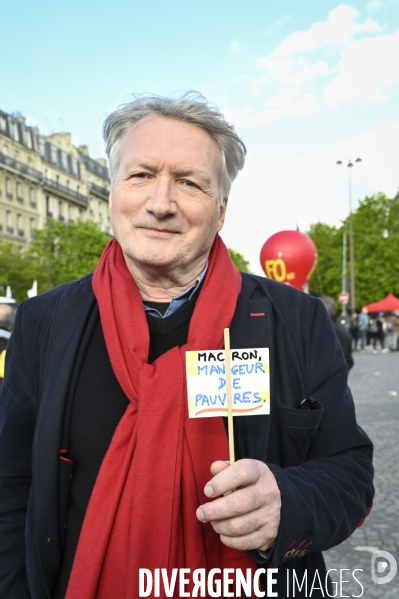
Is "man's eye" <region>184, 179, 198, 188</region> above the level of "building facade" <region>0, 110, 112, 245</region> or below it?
below

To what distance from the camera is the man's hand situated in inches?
53.4

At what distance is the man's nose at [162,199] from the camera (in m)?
1.91

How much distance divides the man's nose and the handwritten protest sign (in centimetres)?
55

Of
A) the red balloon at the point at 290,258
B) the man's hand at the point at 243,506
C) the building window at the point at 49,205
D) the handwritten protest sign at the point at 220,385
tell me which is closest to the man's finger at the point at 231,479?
the man's hand at the point at 243,506

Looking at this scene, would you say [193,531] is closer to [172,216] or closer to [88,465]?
[88,465]

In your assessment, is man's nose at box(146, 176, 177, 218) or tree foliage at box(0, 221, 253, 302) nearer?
man's nose at box(146, 176, 177, 218)

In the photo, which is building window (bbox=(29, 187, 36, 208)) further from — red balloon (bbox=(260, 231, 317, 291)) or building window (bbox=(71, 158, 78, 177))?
red balloon (bbox=(260, 231, 317, 291))

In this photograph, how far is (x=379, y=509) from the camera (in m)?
5.46

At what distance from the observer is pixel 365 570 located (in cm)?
423

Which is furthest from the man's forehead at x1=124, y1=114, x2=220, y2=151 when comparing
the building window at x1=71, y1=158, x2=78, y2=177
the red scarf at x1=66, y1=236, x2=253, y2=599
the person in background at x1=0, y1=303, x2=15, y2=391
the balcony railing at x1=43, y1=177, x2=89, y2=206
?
the building window at x1=71, y1=158, x2=78, y2=177

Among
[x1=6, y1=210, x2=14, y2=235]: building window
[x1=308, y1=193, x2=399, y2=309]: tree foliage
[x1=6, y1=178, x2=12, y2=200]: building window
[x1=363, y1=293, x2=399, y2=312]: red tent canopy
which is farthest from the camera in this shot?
[x1=6, y1=178, x2=12, y2=200]: building window

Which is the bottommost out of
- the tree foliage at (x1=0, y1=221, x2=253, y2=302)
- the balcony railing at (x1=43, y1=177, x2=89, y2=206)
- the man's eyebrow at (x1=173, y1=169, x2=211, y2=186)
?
the man's eyebrow at (x1=173, y1=169, x2=211, y2=186)

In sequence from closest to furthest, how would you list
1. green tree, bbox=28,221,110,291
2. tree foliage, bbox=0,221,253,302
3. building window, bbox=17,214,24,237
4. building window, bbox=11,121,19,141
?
tree foliage, bbox=0,221,253,302 < green tree, bbox=28,221,110,291 < building window, bbox=17,214,24,237 < building window, bbox=11,121,19,141

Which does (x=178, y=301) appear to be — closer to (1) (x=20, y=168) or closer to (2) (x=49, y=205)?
(1) (x=20, y=168)
